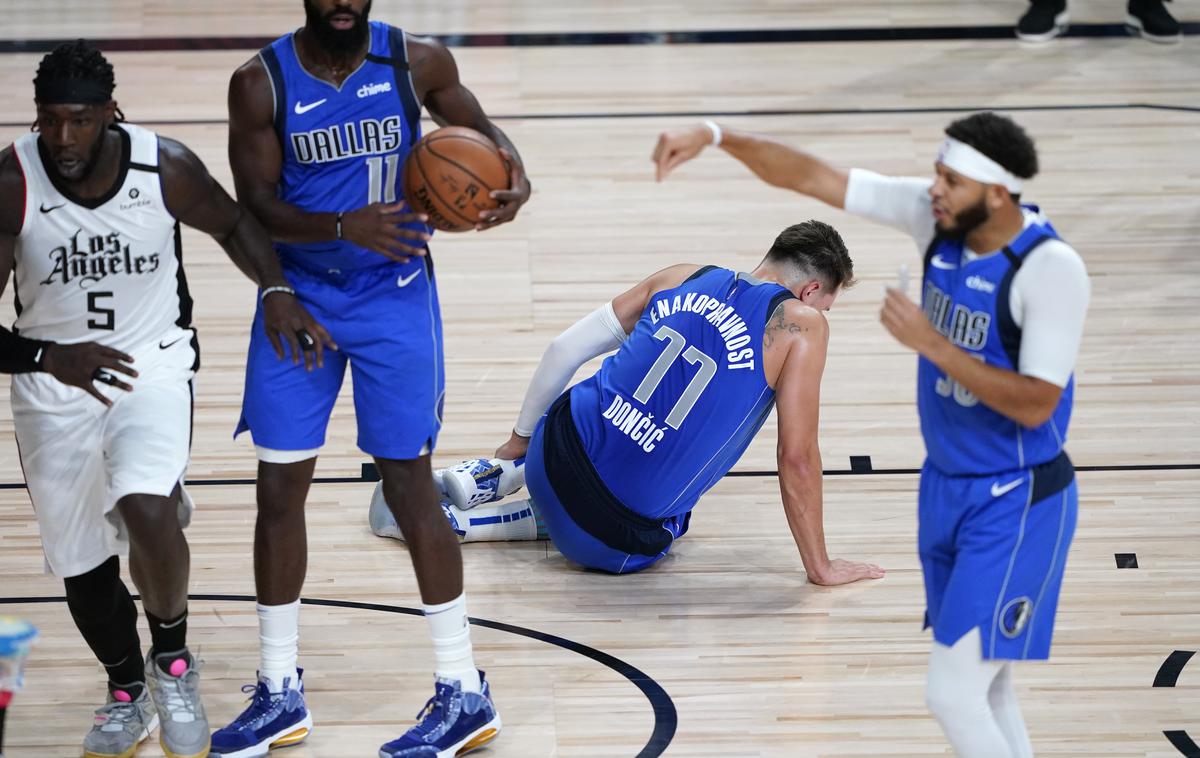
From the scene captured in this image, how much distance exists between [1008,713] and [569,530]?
1.51m

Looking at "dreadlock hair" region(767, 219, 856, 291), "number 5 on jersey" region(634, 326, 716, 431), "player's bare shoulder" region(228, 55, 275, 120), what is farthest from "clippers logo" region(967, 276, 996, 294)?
"player's bare shoulder" region(228, 55, 275, 120)

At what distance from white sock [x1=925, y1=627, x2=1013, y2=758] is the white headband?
910mm

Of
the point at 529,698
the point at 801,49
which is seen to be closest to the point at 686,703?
the point at 529,698

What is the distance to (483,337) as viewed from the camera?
19.2ft

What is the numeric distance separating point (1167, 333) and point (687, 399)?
250 cm

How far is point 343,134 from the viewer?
3.52m

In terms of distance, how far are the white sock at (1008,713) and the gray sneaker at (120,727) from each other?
2.02 metres

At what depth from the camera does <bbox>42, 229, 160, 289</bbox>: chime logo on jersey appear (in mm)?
3426

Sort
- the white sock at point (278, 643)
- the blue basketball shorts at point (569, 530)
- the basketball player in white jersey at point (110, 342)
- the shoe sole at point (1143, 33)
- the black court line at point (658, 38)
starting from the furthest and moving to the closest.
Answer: the shoe sole at point (1143, 33), the black court line at point (658, 38), the blue basketball shorts at point (569, 530), the white sock at point (278, 643), the basketball player in white jersey at point (110, 342)

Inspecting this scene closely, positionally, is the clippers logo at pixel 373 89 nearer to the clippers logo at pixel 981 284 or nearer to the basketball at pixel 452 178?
the basketball at pixel 452 178

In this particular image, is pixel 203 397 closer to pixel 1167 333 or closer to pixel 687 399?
pixel 687 399

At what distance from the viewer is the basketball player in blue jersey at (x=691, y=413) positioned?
4281 mm

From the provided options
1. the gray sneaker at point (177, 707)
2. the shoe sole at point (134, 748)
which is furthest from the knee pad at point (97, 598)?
the shoe sole at point (134, 748)

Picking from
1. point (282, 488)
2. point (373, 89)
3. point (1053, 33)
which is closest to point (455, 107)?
point (373, 89)
